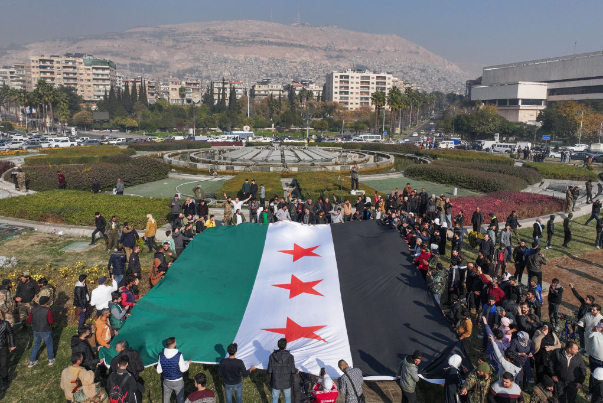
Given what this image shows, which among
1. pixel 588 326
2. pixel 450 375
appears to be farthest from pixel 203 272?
pixel 588 326

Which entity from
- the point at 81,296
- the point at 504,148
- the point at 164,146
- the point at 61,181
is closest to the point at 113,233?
the point at 81,296

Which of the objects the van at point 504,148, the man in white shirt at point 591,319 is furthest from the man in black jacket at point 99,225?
the van at point 504,148

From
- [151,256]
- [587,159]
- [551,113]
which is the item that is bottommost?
[151,256]

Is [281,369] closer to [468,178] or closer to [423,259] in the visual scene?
[423,259]

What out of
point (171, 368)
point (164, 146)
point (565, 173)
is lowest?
point (171, 368)

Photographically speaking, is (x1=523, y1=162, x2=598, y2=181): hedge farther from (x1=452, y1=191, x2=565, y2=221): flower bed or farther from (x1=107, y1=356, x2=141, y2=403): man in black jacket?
(x1=107, y1=356, x2=141, y2=403): man in black jacket

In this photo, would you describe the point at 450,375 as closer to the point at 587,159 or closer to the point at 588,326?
the point at 588,326
